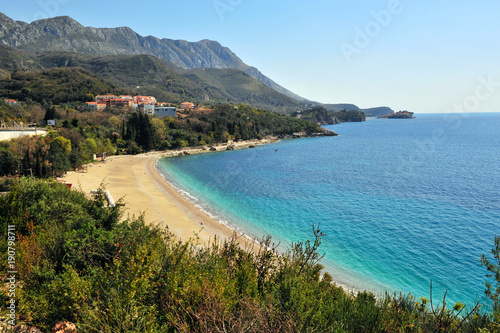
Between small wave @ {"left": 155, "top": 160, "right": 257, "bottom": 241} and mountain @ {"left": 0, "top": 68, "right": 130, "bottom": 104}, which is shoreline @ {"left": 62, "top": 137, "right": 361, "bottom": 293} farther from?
mountain @ {"left": 0, "top": 68, "right": 130, "bottom": 104}

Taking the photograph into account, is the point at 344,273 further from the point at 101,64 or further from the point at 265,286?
the point at 101,64

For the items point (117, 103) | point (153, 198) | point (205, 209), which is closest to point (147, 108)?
point (117, 103)

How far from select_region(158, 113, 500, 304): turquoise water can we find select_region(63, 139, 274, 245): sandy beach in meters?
2.23

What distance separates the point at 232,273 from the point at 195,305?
2.34 metres

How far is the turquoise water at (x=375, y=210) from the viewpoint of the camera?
59.7ft

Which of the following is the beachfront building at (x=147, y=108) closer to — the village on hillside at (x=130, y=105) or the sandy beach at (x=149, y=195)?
the village on hillside at (x=130, y=105)

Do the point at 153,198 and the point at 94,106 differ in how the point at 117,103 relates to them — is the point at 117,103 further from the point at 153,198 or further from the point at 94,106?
the point at 153,198

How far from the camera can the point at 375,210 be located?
1163 inches

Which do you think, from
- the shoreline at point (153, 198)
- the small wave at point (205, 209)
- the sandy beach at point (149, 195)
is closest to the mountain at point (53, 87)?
the shoreline at point (153, 198)

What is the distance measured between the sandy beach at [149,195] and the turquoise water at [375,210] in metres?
2.23

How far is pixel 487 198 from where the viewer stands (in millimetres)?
32469

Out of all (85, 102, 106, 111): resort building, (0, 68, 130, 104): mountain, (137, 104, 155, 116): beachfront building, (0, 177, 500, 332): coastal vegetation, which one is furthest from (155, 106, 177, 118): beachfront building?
(0, 177, 500, 332): coastal vegetation

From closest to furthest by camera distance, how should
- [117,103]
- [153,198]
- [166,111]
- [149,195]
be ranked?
[153,198]
[149,195]
[117,103]
[166,111]

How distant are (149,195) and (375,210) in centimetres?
2691
